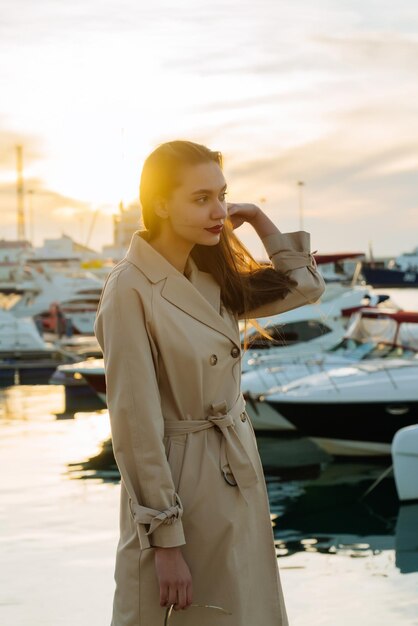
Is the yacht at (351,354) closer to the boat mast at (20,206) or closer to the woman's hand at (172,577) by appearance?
the woman's hand at (172,577)

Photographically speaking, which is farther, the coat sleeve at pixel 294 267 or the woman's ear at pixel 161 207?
the coat sleeve at pixel 294 267

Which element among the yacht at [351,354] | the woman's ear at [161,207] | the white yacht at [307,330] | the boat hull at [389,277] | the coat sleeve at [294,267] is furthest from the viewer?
the boat hull at [389,277]

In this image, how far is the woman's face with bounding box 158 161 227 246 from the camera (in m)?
2.55

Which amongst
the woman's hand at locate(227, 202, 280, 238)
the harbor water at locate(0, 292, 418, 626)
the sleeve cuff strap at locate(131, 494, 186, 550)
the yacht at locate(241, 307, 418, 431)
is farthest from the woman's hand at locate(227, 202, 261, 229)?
the yacht at locate(241, 307, 418, 431)

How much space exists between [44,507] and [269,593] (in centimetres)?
898

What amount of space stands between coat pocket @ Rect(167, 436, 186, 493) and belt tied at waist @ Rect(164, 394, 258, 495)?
20 millimetres

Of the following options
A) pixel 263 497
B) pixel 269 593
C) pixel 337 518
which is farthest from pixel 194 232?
pixel 337 518

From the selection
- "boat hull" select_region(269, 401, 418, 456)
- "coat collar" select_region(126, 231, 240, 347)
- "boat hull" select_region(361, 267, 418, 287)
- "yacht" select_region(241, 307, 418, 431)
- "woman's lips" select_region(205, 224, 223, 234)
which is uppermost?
"woman's lips" select_region(205, 224, 223, 234)

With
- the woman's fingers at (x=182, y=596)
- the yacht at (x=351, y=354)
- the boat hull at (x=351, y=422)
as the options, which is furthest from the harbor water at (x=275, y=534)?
the woman's fingers at (x=182, y=596)

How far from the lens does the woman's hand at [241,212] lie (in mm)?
2863

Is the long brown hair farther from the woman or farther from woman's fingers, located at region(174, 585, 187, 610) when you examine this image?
woman's fingers, located at region(174, 585, 187, 610)

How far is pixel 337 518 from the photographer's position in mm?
10734

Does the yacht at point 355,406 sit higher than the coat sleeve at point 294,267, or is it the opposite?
the coat sleeve at point 294,267

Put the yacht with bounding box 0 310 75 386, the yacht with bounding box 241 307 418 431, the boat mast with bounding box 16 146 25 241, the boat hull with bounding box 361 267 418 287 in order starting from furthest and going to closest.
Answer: the boat hull with bounding box 361 267 418 287
the boat mast with bounding box 16 146 25 241
the yacht with bounding box 0 310 75 386
the yacht with bounding box 241 307 418 431
